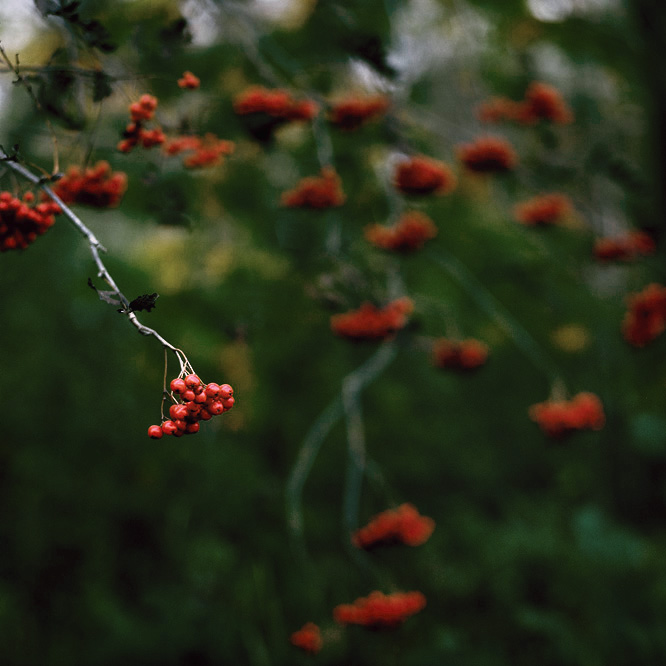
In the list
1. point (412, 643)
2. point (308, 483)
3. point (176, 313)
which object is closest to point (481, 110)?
point (176, 313)

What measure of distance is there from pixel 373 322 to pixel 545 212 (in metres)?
1.55

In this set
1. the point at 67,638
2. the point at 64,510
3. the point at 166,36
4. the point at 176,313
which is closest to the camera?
the point at 166,36

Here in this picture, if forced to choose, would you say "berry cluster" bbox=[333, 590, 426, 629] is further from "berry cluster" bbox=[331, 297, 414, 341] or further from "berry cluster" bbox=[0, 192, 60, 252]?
"berry cluster" bbox=[0, 192, 60, 252]

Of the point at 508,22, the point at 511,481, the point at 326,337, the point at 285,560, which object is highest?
the point at 508,22

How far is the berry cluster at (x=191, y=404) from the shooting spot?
99cm

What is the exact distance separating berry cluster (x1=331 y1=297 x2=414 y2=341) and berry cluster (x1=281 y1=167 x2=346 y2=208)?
22.4 inches

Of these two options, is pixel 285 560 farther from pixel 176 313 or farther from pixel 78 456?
pixel 176 313

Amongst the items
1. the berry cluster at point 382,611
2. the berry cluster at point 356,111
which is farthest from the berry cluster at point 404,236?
the berry cluster at point 382,611

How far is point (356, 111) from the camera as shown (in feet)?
8.17

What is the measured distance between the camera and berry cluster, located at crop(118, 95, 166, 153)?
1352 mm

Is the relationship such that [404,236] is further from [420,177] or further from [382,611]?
[382,611]

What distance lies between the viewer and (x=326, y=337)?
406 cm

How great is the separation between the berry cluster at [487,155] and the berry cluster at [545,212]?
0.37 metres

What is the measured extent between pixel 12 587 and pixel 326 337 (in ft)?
10.3
